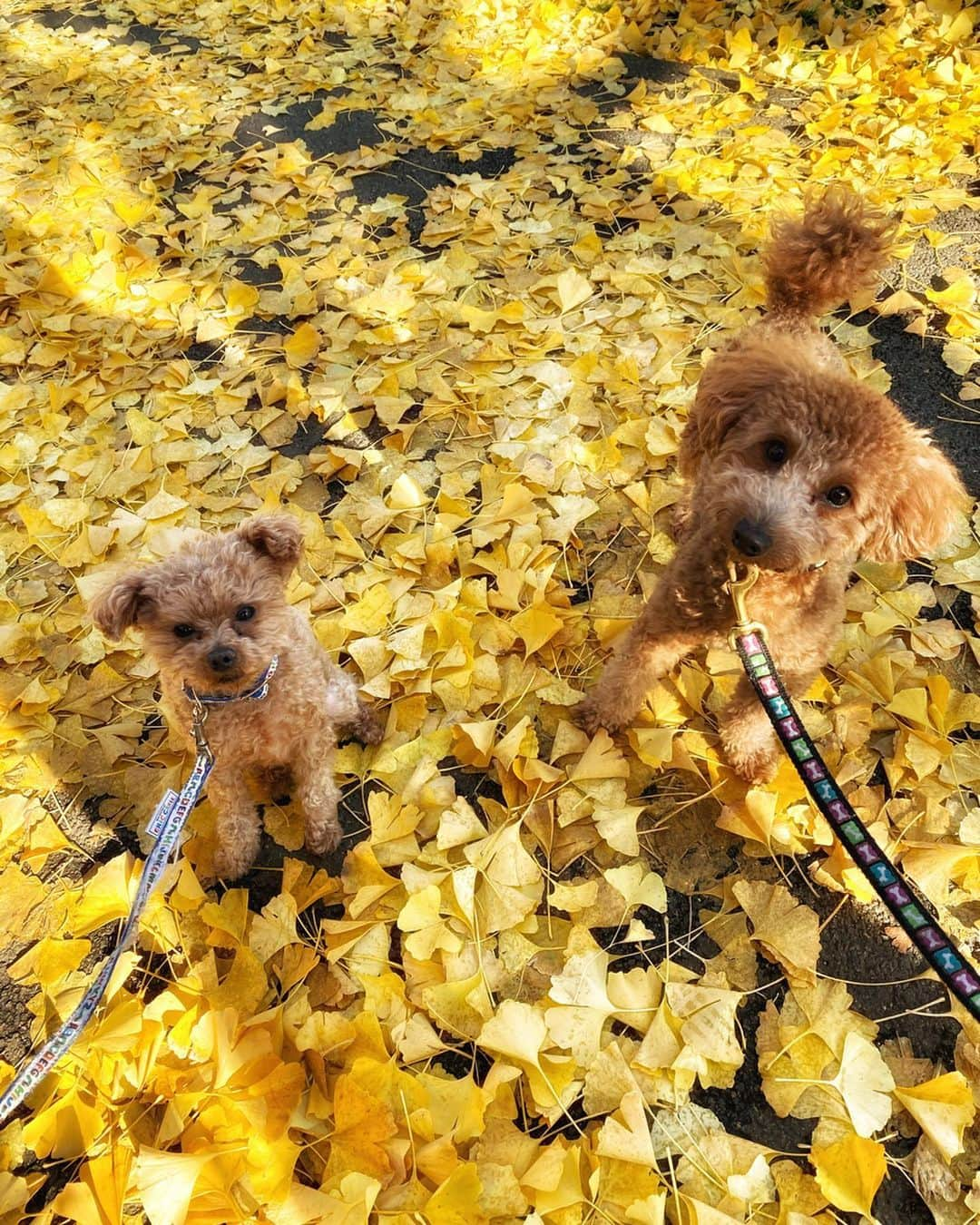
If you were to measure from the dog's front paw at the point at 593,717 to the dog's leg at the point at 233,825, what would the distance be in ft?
4.20

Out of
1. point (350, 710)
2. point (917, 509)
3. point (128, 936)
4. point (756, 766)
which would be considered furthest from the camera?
point (350, 710)

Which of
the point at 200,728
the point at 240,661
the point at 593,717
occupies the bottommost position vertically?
the point at 593,717

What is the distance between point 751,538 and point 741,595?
0.65 ft

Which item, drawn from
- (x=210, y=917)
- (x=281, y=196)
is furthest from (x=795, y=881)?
(x=281, y=196)

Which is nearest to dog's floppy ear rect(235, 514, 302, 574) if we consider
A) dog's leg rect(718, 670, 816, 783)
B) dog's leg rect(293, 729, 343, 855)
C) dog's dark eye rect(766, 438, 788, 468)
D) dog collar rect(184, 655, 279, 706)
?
dog collar rect(184, 655, 279, 706)

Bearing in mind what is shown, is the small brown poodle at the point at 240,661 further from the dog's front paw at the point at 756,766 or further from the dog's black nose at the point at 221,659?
the dog's front paw at the point at 756,766

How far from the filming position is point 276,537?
2.32 metres

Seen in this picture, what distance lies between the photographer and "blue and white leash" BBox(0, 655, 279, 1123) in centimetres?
165

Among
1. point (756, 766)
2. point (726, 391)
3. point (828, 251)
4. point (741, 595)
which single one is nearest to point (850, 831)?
point (741, 595)

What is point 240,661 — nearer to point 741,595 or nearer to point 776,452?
point 741,595

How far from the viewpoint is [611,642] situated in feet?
9.92

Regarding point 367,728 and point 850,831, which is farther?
point 367,728

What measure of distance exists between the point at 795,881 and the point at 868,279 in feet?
7.81

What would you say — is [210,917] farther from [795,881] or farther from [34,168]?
[34,168]
